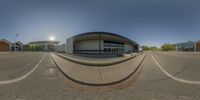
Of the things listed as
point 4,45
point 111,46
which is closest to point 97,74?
point 111,46

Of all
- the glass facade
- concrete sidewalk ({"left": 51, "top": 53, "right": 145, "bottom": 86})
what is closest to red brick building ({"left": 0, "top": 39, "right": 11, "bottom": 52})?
the glass facade

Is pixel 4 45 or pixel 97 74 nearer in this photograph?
pixel 97 74

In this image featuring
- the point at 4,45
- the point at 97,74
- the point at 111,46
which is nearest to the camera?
the point at 97,74

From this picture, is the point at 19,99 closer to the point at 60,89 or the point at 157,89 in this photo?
the point at 60,89

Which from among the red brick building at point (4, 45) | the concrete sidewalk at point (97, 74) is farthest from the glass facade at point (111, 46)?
the red brick building at point (4, 45)

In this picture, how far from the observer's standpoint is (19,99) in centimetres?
403

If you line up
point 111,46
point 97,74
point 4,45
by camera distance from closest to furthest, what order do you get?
point 97,74, point 111,46, point 4,45

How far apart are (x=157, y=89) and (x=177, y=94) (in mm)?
652

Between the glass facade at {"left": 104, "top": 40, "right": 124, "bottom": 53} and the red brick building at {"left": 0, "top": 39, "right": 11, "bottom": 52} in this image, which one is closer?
the glass facade at {"left": 104, "top": 40, "right": 124, "bottom": 53}

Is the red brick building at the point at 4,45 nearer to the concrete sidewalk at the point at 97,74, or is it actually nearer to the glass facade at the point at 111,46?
the glass facade at the point at 111,46

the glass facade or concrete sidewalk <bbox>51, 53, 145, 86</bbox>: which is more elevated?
the glass facade

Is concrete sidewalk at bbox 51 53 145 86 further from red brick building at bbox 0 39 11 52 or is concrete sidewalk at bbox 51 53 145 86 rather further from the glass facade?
red brick building at bbox 0 39 11 52

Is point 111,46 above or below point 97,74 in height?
above

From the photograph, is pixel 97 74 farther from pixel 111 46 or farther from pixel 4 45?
pixel 4 45
